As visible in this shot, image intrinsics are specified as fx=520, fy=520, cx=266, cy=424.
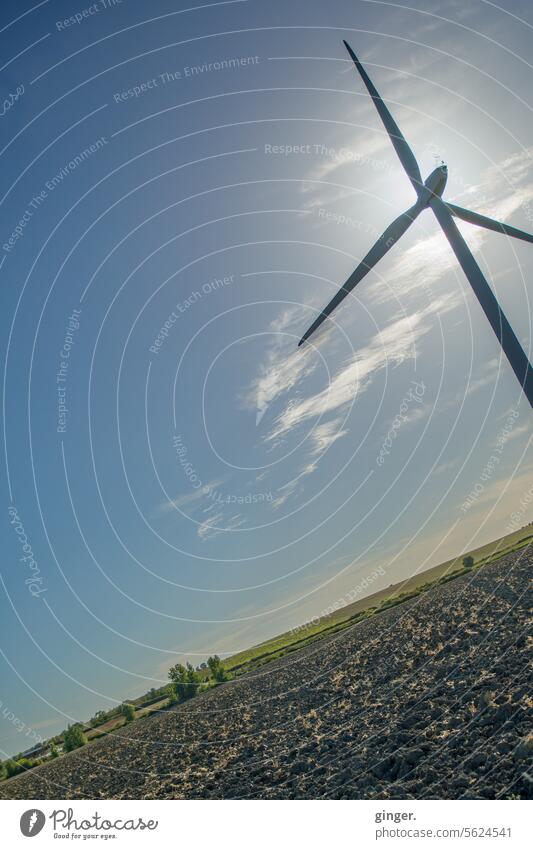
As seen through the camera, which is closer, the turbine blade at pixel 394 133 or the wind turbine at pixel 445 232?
the wind turbine at pixel 445 232

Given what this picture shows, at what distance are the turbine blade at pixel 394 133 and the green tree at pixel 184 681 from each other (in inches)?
3738

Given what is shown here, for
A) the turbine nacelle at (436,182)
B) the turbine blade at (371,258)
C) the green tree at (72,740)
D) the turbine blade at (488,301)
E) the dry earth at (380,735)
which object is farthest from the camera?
the green tree at (72,740)

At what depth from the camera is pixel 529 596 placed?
41406 millimetres

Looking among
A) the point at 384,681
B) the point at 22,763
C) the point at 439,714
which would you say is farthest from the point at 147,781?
the point at 22,763

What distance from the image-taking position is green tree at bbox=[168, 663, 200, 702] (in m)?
103

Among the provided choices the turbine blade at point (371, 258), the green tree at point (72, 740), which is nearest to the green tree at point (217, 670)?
the green tree at point (72, 740)

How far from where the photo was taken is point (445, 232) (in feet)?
123

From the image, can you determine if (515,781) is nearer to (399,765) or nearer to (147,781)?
(399,765)

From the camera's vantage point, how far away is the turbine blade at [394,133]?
41844mm

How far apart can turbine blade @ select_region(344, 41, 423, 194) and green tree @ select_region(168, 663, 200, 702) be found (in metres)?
95.0

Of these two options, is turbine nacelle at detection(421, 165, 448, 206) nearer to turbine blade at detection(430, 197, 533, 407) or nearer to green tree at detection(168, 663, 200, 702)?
turbine blade at detection(430, 197, 533, 407)

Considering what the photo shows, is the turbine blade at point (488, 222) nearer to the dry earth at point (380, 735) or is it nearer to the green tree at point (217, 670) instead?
the dry earth at point (380, 735)

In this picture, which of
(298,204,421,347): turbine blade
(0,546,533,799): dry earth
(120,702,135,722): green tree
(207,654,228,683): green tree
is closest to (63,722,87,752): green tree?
(120,702,135,722): green tree
